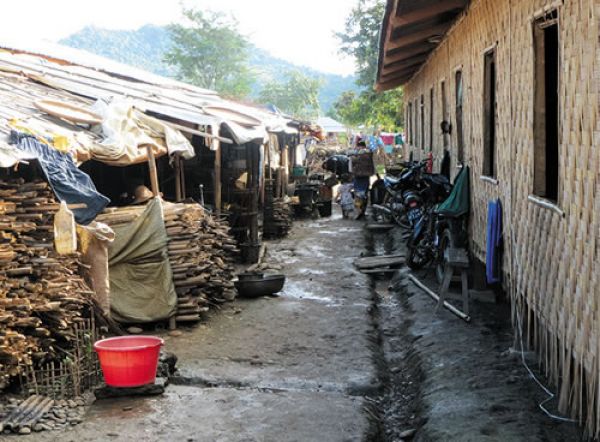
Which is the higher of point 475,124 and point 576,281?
point 475,124

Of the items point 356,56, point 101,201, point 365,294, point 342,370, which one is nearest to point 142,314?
point 101,201

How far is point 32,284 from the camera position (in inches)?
251

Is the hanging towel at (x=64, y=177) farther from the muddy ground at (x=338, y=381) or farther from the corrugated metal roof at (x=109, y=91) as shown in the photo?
the corrugated metal roof at (x=109, y=91)

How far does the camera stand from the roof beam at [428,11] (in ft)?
33.6

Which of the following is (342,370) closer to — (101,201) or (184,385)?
(184,385)

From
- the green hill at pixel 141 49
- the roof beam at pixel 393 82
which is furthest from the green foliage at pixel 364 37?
the green hill at pixel 141 49

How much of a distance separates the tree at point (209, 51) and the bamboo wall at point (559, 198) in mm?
61363

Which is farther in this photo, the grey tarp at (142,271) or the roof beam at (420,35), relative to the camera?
the roof beam at (420,35)

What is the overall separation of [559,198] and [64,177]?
14.4ft

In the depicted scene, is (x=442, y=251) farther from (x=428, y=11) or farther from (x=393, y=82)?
(x=393, y=82)

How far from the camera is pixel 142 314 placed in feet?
27.8

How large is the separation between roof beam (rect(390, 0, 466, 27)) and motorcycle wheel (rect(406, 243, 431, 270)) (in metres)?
3.35

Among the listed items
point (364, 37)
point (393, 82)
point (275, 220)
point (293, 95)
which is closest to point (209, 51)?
point (293, 95)

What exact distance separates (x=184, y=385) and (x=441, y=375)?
2.35 meters
